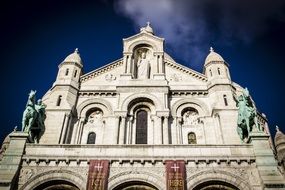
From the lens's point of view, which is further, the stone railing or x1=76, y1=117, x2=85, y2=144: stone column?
x1=76, y1=117, x2=85, y2=144: stone column

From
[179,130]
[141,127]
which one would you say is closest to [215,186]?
[179,130]

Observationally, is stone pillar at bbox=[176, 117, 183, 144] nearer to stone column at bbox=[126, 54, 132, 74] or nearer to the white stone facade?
the white stone facade

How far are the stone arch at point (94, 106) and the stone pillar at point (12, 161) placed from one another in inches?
276

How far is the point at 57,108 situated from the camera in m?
23.3

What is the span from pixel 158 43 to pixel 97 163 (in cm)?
1532

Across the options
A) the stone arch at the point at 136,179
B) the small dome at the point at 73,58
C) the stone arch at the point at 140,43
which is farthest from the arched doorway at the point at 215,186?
the small dome at the point at 73,58

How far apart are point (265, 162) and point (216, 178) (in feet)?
8.70

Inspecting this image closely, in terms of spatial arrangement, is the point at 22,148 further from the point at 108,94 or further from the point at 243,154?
the point at 243,154

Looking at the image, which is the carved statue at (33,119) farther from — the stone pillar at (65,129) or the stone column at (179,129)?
the stone column at (179,129)

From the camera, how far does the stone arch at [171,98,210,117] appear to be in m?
24.0

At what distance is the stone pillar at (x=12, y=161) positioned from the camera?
15477 mm

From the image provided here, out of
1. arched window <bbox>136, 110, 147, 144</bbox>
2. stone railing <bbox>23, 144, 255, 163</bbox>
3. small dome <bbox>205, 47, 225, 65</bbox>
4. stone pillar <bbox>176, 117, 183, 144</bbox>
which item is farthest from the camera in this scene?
small dome <bbox>205, 47, 225, 65</bbox>

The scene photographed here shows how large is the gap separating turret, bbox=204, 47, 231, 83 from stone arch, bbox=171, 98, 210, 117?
2.39 metres

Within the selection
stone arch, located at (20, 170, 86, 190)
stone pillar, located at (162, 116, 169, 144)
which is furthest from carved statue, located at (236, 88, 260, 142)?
stone arch, located at (20, 170, 86, 190)
